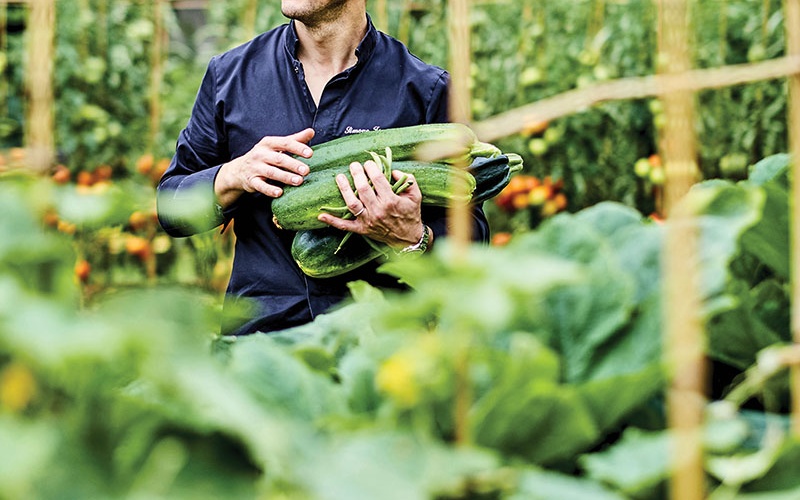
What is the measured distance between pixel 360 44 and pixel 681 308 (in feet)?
5.26

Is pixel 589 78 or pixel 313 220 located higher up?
pixel 313 220

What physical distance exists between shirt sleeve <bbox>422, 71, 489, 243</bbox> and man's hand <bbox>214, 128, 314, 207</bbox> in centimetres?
37

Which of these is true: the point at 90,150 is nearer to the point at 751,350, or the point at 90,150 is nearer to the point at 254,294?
the point at 254,294

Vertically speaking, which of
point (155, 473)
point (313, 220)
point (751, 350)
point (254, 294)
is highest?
point (155, 473)

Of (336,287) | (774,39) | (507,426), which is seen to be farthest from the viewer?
(774,39)

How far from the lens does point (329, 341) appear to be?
1.10m

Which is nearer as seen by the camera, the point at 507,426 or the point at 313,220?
the point at 507,426

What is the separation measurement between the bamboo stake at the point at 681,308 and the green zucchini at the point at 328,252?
Answer: 1.27m

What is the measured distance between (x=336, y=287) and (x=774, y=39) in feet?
8.88

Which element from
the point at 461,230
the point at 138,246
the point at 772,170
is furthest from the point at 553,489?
the point at 138,246

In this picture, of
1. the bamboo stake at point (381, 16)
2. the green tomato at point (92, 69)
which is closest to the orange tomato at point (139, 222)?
the green tomato at point (92, 69)

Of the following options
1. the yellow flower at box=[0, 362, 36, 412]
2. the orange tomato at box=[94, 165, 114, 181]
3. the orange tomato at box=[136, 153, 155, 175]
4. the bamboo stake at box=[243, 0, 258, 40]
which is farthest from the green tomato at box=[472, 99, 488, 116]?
the yellow flower at box=[0, 362, 36, 412]

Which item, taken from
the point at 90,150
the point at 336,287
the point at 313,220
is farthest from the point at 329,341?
the point at 90,150

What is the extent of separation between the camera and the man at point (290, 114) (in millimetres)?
2189
